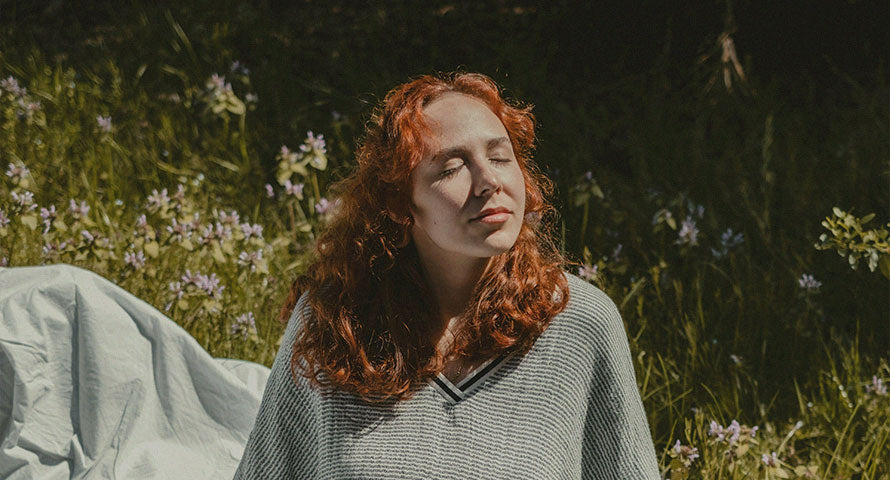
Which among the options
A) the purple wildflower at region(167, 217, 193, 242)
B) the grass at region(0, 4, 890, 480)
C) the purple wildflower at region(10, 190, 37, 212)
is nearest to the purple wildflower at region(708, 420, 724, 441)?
the grass at region(0, 4, 890, 480)

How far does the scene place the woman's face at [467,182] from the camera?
162 cm

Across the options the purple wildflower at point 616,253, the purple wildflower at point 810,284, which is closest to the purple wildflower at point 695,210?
the purple wildflower at point 616,253

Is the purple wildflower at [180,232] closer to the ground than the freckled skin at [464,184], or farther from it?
closer to the ground

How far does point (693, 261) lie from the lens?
127 inches

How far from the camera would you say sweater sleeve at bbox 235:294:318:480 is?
183 centimetres

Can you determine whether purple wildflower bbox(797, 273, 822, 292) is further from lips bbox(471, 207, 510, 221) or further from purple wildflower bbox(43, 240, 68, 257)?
purple wildflower bbox(43, 240, 68, 257)

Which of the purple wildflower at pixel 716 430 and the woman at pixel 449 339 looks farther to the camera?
Result: the purple wildflower at pixel 716 430

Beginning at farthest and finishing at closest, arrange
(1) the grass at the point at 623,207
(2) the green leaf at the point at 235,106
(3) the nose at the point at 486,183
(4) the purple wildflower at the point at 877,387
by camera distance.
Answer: (2) the green leaf at the point at 235,106 → (1) the grass at the point at 623,207 → (4) the purple wildflower at the point at 877,387 → (3) the nose at the point at 486,183

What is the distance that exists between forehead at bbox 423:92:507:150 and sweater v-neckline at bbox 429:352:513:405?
1.34 feet

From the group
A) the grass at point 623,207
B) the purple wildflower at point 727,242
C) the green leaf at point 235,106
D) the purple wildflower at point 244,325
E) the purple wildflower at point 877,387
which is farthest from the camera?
the green leaf at point 235,106

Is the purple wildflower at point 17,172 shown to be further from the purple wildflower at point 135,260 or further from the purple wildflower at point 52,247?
the purple wildflower at point 135,260

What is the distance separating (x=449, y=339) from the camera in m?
1.78

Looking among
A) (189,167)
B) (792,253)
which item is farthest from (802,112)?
(189,167)

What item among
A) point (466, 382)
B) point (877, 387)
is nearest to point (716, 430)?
point (877, 387)
